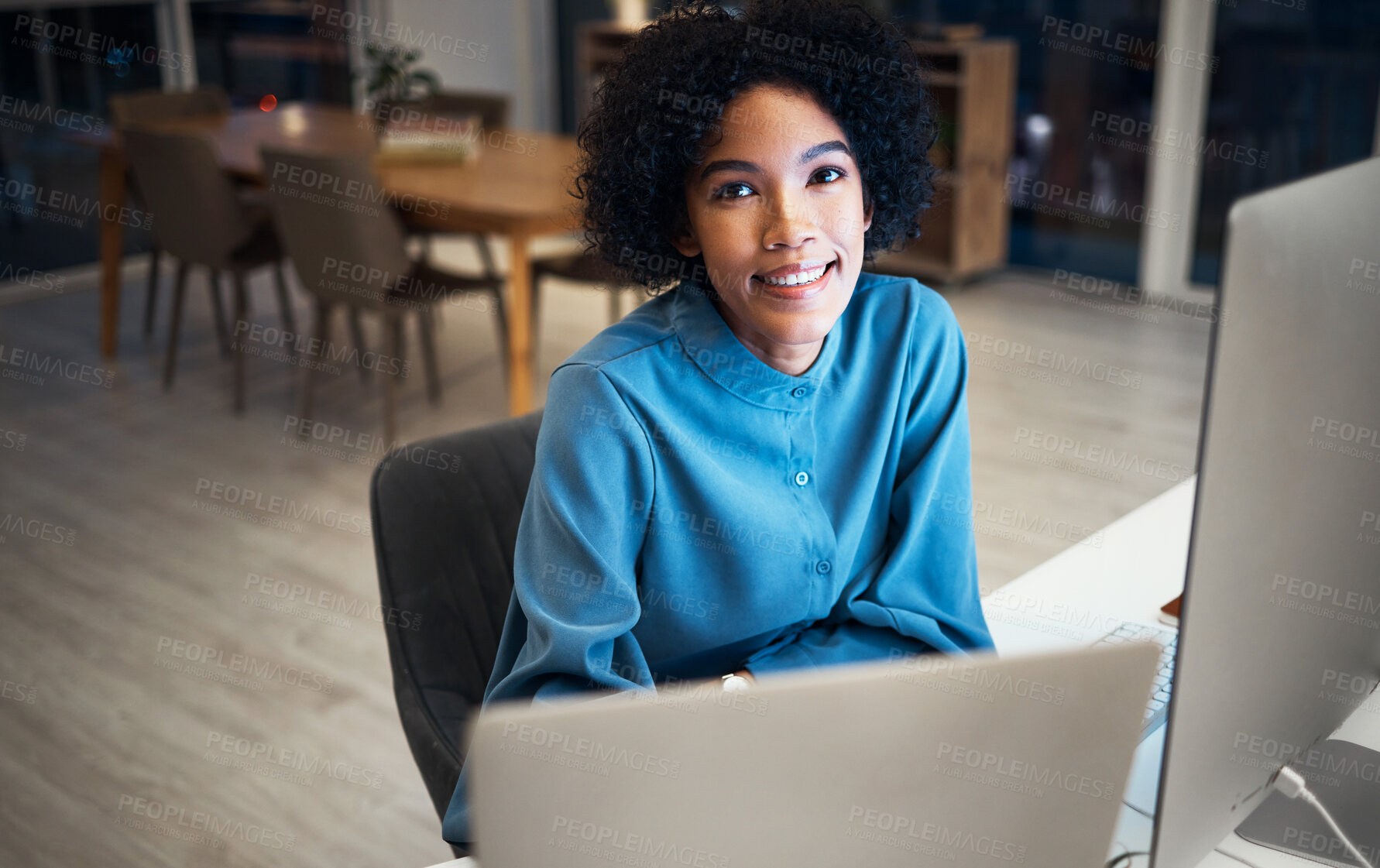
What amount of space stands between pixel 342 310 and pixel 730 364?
4.32m

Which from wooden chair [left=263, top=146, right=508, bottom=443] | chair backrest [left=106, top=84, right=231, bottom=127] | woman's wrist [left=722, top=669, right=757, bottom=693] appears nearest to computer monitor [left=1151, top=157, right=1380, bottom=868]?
woman's wrist [left=722, top=669, right=757, bottom=693]

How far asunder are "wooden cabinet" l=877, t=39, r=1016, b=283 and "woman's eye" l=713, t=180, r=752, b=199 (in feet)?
12.4

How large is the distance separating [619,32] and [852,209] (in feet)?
15.8

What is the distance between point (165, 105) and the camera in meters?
4.69

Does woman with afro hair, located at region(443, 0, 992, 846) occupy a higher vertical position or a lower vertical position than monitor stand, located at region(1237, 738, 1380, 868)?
higher

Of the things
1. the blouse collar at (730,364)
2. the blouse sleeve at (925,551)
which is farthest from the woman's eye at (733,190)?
the blouse sleeve at (925,551)

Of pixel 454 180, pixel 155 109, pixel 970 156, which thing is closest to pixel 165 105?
pixel 155 109

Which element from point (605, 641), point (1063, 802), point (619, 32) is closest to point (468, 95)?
point (619, 32)

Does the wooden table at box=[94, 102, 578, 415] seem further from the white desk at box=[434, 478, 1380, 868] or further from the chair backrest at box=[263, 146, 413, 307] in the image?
the white desk at box=[434, 478, 1380, 868]

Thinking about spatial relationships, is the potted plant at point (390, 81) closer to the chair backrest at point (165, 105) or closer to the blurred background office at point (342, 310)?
the blurred background office at point (342, 310)

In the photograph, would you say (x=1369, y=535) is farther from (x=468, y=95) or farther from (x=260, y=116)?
(x=260, y=116)

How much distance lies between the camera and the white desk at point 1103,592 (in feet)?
3.89

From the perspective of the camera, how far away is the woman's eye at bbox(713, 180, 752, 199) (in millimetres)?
1048

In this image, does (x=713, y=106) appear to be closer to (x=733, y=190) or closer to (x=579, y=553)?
(x=733, y=190)
